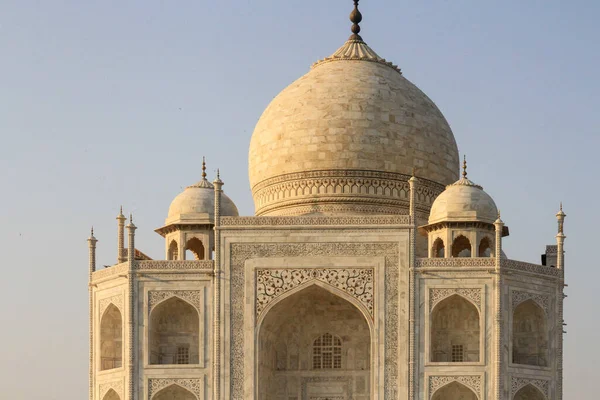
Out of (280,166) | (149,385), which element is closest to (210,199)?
(280,166)

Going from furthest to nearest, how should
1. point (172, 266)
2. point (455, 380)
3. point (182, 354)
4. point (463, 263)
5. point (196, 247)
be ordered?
point (196, 247) < point (182, 354) < point (172, 266) < point (463, 263) < point (455, 380)

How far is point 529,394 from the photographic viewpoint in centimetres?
3106

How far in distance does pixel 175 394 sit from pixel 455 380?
19.2 ft

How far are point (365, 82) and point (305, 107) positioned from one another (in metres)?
1.55

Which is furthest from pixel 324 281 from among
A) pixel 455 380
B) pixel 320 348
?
pixel 455 380

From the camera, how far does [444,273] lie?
1202 inches

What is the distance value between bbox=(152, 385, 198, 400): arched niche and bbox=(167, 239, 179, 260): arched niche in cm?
352

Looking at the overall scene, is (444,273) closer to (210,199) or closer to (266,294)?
(266,294)

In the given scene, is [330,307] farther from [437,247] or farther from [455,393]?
[455,393]

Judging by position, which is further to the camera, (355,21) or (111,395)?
(355,21)

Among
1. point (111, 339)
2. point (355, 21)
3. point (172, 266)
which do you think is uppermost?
point (355, 21)

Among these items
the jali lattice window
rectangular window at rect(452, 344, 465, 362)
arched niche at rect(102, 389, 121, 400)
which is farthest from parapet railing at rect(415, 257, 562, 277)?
arched niche at rect(102, 389, 121, 400)

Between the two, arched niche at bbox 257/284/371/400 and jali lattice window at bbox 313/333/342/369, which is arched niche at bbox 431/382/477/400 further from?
jali lattice window at bbox 313/333/342/369

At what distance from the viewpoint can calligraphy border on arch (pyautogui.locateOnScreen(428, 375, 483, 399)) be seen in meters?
30.0
